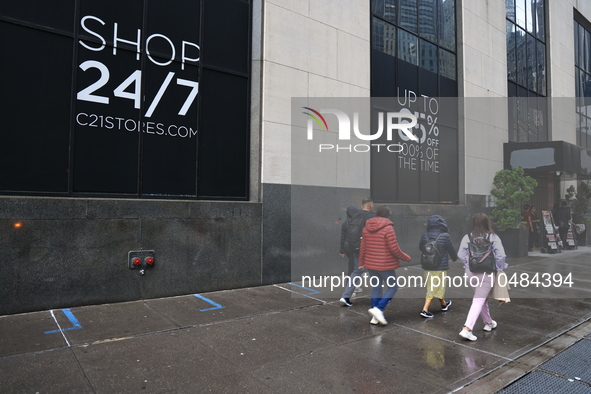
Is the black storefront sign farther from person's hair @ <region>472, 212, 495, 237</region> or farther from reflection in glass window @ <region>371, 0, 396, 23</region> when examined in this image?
person's hair @ <region>472, 212, 495, 237</region>

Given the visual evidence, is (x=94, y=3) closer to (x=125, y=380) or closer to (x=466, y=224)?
(x=125, y=380)

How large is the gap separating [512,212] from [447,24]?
661cm

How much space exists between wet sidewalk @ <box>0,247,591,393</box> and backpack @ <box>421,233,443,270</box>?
2.80ft

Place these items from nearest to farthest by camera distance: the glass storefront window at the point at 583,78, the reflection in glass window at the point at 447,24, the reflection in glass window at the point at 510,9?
the reflection in glass window at the point at 447,24, the reflection in glass window at the point at 510,9, the glass storefront window at the point at 583,78

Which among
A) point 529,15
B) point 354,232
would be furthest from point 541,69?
point 354,232

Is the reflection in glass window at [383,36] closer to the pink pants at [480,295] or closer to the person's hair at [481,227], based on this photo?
the person's hair at [481,227]

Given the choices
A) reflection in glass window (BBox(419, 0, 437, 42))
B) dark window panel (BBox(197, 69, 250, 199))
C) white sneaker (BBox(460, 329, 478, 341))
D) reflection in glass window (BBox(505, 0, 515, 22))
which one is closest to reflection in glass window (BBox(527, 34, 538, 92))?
reflection in glass window (BBox(505, 0, 515, 22))

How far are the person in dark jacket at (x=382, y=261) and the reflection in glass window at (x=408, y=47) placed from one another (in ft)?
25.6

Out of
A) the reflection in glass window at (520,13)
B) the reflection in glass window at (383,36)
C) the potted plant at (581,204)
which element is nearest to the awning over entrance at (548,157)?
the potted plant at (581,204)

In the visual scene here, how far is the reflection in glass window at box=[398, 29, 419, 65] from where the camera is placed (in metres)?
12.0

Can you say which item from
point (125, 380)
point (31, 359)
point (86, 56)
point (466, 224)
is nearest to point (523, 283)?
point (466, 224)

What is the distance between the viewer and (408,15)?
12242mm

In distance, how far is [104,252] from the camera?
6.70 meters

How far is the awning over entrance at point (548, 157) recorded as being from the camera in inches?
547
